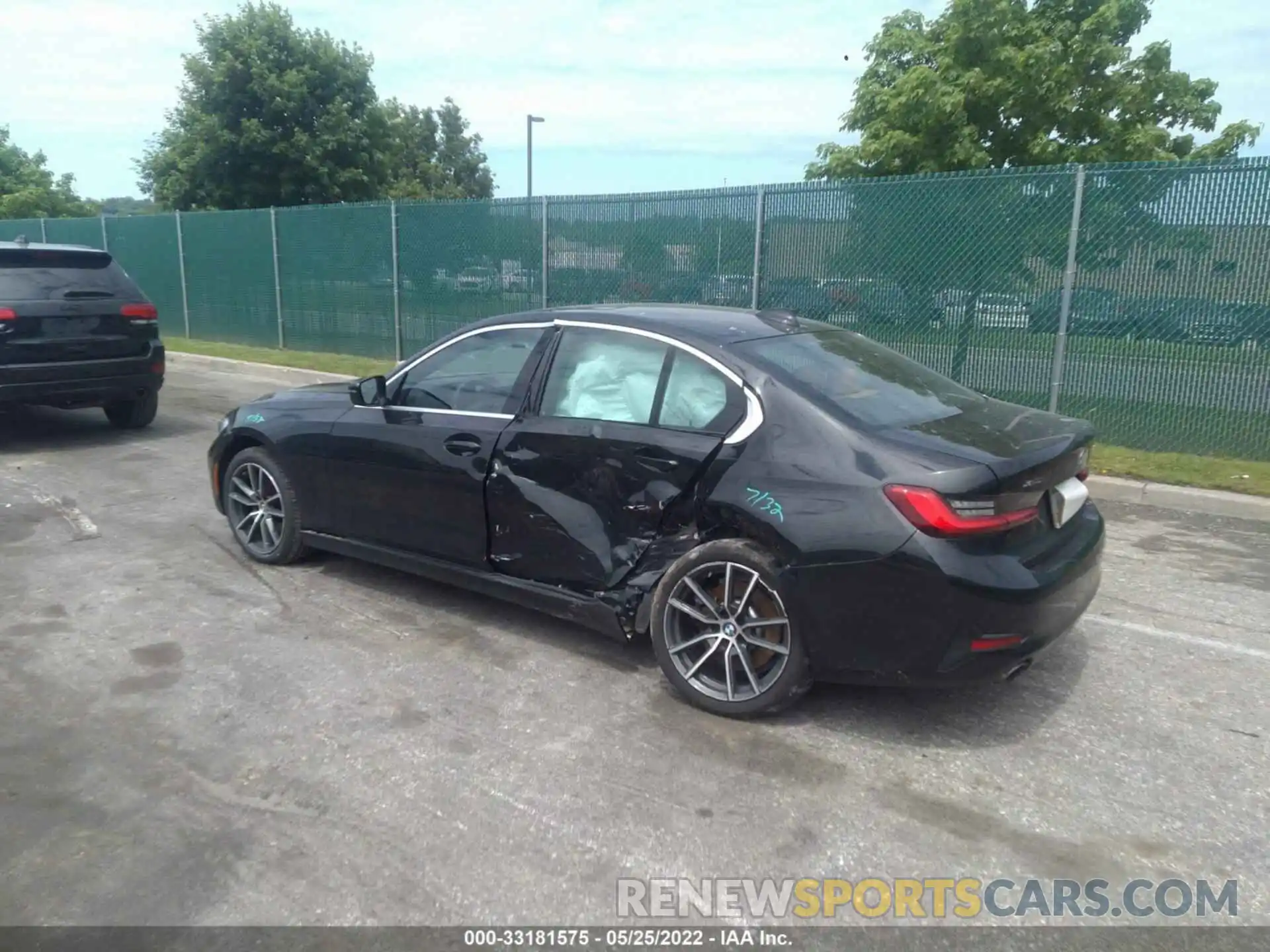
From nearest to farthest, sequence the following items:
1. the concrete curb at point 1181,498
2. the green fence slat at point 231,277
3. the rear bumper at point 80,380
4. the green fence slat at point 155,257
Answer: the concrete curb at point 1181,498
the rear bumper at point 80,380
the green fence slat at point 231,277
the green fence slat at point 155,257

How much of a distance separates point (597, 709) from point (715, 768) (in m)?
0.66

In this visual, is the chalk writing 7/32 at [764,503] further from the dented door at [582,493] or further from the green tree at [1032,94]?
the green tree at [1032,94]

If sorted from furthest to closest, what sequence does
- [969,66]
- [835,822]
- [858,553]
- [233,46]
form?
[233,46] → [969,66] → [858,553] → [835,822]

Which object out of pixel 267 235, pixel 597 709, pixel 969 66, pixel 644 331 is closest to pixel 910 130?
pixel 969 66

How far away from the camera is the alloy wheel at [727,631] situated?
3.85 meters

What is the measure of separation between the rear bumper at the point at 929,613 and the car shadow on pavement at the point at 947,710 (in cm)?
23

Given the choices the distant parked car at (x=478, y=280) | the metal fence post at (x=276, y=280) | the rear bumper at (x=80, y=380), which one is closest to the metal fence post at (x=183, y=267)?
the metal fence post at (x=276, y=280)

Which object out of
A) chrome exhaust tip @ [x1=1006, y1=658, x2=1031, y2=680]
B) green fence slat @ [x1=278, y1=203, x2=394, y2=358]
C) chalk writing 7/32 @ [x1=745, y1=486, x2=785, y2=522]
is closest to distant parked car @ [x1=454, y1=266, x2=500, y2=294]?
green fence slat @ [x1=278, y1=203, x2=394, y2=358]

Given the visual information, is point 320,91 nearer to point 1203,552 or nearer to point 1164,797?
point 1203,552

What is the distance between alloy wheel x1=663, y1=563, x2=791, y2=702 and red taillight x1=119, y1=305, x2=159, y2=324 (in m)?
7.43

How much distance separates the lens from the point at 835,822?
3.24 metres

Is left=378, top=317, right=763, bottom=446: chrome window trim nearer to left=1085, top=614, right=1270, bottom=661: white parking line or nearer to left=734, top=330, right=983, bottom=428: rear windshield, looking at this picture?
left=734, top=330, right=983, bottom=428: rear windshield

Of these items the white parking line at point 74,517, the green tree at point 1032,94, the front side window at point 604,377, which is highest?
the green tree at point 1032,94

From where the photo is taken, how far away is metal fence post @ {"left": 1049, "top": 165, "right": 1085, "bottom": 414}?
343 inches
